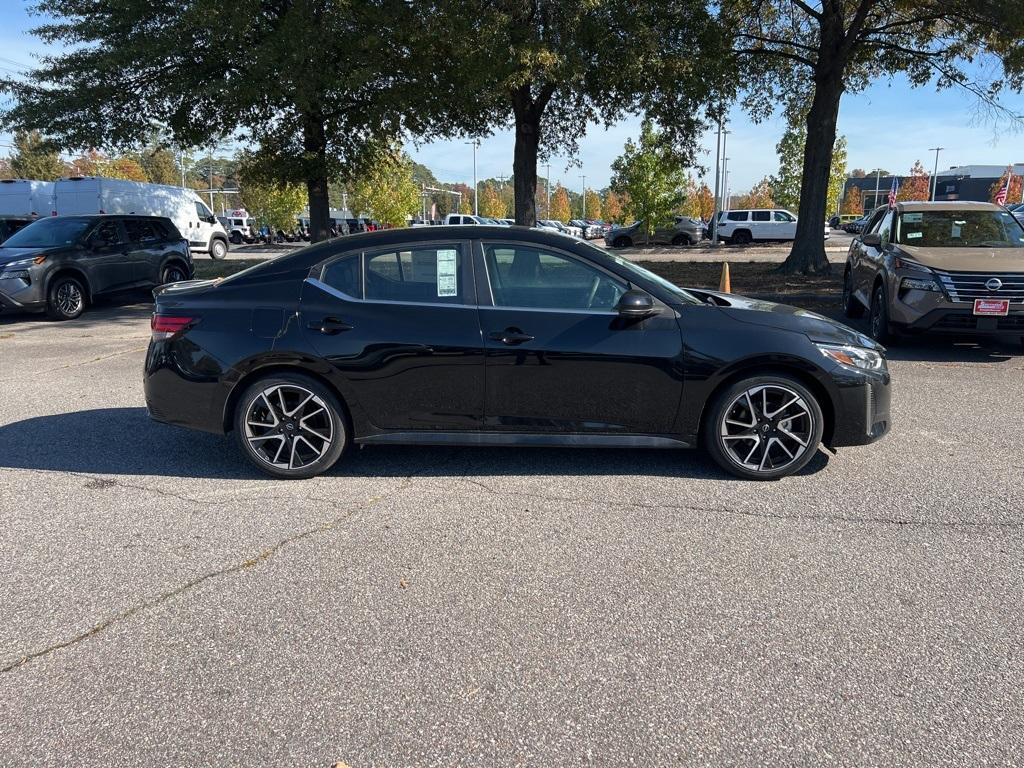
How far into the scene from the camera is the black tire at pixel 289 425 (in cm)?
470

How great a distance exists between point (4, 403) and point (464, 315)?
4835mm

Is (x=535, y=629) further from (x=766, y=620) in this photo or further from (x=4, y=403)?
(x=4, y=403)

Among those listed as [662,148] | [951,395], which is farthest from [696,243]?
[951,395]

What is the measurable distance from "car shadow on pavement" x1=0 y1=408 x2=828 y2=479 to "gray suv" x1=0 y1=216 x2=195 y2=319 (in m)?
7.23

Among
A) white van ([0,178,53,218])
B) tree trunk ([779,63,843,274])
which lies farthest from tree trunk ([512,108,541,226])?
white van ([0,178,53,218])

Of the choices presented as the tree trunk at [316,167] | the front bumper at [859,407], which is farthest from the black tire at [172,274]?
the front bumper at [859,407]

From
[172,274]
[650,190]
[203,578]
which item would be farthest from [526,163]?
[650,190]

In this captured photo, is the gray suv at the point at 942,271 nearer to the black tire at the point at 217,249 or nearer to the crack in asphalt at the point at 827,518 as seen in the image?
the crack in asphalt at the point at 827,518

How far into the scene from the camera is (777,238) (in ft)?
124

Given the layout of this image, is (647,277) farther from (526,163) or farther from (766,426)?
(526,163)

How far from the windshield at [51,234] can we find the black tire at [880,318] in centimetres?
1236

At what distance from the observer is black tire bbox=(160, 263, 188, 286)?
560 inches

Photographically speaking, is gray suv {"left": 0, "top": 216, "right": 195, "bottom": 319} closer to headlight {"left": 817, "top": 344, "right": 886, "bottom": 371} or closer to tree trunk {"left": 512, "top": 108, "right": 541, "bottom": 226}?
tree trunk {"left": 512, "top": 108, "right": 541, "bottom": 226}

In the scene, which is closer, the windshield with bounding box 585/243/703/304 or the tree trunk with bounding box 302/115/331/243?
the windshield with bounding box 585/243/703/304
